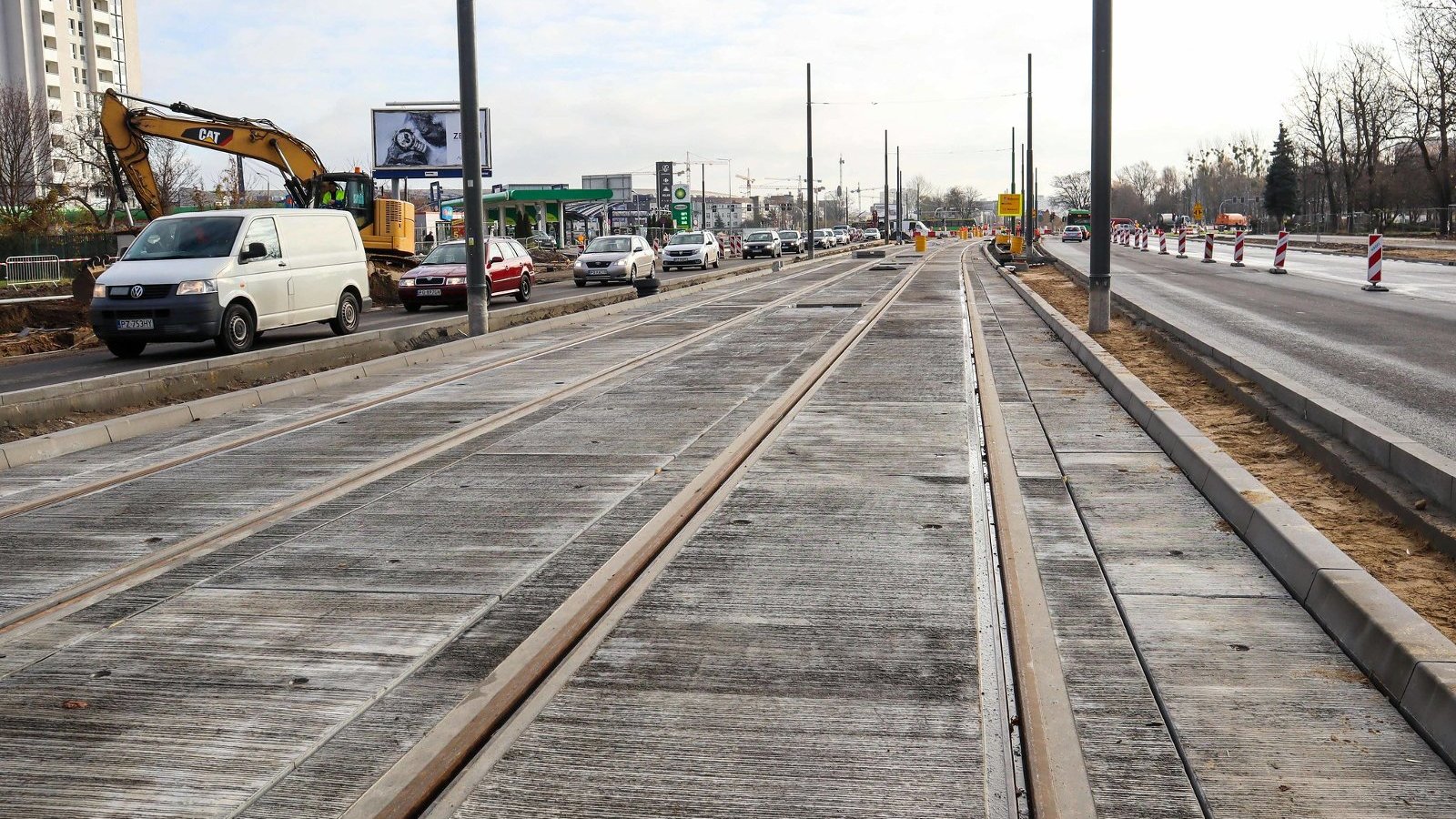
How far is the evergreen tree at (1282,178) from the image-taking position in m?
114

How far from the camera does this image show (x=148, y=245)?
1736 centimetres

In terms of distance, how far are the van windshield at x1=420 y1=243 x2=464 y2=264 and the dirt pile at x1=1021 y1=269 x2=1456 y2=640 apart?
17.9m

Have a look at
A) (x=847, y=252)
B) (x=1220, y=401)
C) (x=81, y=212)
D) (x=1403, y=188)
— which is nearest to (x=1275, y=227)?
(x=1403, y=188)

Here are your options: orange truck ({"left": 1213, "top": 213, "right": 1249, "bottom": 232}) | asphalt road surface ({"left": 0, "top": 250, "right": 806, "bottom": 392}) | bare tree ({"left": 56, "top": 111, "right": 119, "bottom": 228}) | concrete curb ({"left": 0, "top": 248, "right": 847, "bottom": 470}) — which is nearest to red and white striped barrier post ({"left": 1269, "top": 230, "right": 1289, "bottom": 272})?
asphalt road surface ({"left": 0, "top": 250, "right": 806, "bottom": 392})

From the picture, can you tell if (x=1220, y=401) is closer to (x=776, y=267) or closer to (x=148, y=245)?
(x=148, y=245)

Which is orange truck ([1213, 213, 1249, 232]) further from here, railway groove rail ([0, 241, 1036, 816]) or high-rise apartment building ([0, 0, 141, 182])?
railway groove rail ([0, 241, 1036, 816])

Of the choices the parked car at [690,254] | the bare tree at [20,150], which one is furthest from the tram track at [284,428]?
the bare tree at [20,150]

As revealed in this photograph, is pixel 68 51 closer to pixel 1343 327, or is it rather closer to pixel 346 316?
pixel 346 316

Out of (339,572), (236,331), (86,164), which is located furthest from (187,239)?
(86,164)

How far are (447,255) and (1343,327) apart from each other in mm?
18544

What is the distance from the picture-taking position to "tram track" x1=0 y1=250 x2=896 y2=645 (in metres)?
5.66

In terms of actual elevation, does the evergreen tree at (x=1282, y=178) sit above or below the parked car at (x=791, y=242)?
above

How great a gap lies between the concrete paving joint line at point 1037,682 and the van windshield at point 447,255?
21994 millimetres

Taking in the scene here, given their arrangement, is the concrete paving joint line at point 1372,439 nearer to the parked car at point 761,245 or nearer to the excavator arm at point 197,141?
the excavator arm at point 197,141
